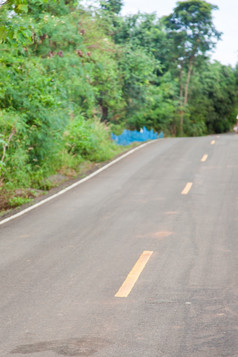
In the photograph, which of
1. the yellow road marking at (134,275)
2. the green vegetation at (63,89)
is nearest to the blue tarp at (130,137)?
the green vegetation at (63,89)

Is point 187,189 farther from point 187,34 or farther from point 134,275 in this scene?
point 187,34

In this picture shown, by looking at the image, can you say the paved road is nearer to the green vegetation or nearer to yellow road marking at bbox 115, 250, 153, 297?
yellow road marking at bbox 115, 250, 153, 297

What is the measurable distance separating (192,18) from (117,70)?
30437mm

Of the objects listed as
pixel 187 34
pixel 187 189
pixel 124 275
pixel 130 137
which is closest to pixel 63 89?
pixel 187 189

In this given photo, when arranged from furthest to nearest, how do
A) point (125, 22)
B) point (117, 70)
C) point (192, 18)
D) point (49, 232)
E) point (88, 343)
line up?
1. point (192, 18)
2. point (125, 22)
3. point (117, 70)
4. point (49, 232)
5. point (88, 343)

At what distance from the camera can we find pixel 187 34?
202 ft

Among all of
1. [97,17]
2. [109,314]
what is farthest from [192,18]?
[109,314]

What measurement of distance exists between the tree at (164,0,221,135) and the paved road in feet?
158

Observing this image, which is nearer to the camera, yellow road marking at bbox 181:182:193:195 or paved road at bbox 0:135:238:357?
paved road at bbox 0:135:238:357

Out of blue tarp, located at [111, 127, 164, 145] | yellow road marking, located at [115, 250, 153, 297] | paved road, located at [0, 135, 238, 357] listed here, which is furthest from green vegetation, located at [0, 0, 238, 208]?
yellow road marking, located at [115, 250, 153, 297]

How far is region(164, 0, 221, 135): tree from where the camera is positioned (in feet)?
198

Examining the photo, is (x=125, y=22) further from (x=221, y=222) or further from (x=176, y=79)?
(x=221, y=222)

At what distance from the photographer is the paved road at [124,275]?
523 centimetres

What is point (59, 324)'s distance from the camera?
5676 mm
